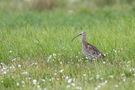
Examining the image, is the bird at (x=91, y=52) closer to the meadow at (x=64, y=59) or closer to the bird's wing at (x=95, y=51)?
the bird's wing at (x=95, y=51)

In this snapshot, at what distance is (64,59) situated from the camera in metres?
10.1

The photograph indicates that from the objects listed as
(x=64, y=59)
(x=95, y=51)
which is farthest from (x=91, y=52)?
(x=64, y=59)

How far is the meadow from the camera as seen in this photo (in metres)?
8.44

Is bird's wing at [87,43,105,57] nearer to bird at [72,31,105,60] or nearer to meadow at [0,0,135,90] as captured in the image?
bird at [72,31,105,60]

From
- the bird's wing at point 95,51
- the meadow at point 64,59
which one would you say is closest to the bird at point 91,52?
the bird's wing at point 95,51

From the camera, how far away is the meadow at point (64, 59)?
8.44 m

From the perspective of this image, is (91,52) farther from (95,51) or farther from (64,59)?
(64,59)

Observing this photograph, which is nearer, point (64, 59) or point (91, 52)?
point (91, 52)

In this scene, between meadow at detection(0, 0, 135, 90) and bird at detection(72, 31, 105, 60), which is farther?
bird at detection(72, 31, 105, 60)

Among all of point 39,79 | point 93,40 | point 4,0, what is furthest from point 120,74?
point 4,0

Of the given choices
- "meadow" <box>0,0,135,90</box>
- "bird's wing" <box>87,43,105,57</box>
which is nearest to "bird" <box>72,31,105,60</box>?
"bird's wing" <box>87,43,105,57</box>

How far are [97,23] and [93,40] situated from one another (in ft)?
9.47

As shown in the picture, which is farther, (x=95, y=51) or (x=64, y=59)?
(x=64, y=59)

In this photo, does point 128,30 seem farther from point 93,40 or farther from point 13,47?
point 13,47
